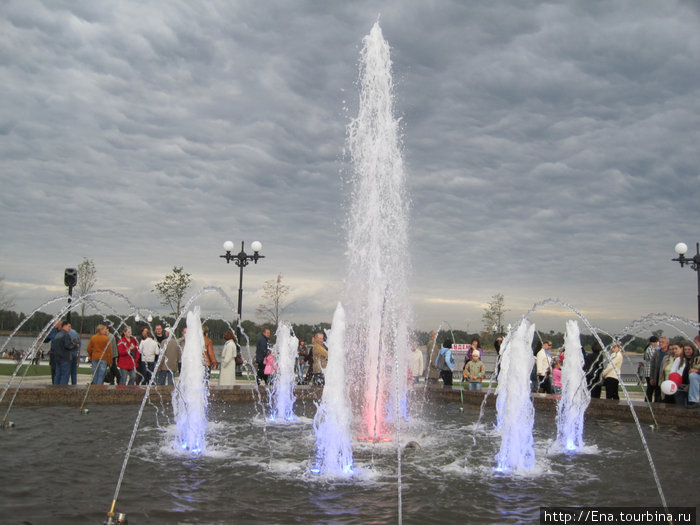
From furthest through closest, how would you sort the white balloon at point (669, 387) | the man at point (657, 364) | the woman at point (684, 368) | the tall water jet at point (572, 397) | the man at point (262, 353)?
the man at point (262, 353), the man at point (657, 364), the woman at point (684, 368), the white balloon at point (669, 387), the tall water jet at point (572, 397)

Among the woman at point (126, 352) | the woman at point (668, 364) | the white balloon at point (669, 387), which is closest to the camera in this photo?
the white balloon at point (669, 387)

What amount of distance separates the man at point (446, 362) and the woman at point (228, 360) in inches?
221

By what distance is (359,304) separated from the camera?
12.3 metres

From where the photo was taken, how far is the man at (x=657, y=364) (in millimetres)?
12578

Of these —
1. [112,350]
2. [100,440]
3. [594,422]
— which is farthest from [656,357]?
[112,350]

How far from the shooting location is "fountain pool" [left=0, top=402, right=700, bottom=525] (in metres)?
5.38

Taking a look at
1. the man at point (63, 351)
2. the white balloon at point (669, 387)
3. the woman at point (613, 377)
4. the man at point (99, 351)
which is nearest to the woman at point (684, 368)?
the white balloon at point (669, 387)

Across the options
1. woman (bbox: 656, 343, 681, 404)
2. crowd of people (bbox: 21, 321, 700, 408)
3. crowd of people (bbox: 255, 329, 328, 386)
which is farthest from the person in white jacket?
woman (bbox: 656, 343, 681, 404)

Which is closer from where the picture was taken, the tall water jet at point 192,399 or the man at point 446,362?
the tall water jet at point 192,399

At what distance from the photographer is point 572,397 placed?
9.91m

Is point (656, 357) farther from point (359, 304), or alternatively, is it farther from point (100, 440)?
point (100, 440)

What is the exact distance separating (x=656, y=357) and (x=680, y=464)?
575 cm

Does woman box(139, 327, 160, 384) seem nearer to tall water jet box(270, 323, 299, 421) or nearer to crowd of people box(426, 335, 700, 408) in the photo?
tall water jet box(270, 323, 299, 421)

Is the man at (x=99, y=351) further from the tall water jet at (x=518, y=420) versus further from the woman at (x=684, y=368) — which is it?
the woman at (x=684, y=368)
